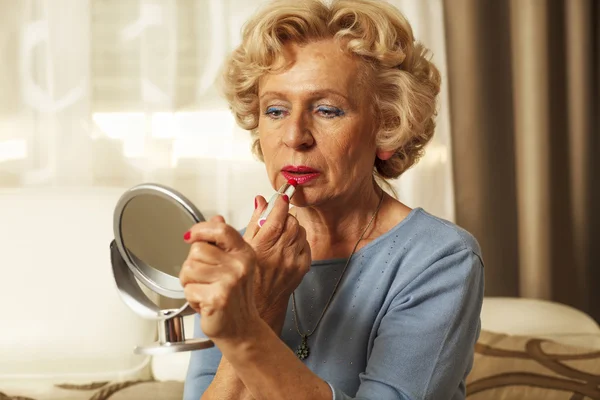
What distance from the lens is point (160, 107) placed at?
8.70 ft

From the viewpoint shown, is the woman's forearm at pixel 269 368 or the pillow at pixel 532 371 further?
the pillow at pixel 532 371

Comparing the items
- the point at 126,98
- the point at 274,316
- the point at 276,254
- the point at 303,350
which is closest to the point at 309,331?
the point at 303,350

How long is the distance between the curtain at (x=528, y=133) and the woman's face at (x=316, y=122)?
167 cm

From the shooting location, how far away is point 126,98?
267 centimetres

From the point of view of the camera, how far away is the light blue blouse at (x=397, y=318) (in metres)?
1.16

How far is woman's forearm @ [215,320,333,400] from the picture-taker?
3.24 ft

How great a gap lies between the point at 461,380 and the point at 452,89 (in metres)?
1.75

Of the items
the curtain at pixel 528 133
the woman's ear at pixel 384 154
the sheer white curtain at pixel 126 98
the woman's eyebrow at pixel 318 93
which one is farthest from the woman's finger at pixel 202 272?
the curtain at pixel 528 133

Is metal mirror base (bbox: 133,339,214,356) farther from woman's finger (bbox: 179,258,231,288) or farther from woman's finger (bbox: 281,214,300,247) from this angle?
woman's finger (bbox: 281,214,300,247)

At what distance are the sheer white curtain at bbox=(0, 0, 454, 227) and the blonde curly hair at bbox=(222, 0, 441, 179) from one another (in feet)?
4.20

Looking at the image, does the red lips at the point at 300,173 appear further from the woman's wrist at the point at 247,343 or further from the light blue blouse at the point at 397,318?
the woman's wrist at the point at 247,343

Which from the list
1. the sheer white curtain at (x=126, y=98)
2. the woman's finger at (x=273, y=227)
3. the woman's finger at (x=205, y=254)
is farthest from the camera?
the sheer white curtain at (x=126, y=98)

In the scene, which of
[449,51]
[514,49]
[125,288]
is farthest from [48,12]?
[125,288]

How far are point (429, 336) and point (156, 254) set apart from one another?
0.42 metres
